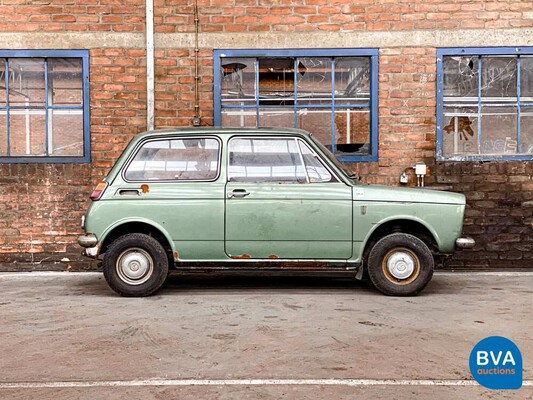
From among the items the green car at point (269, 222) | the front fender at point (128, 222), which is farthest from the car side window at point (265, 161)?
the front fender at point (128, 222)

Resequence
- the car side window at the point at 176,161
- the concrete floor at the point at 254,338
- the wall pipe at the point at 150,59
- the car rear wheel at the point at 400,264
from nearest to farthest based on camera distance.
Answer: the concrete floor at the point at 254,338 → the car rear wheel at the point at 400,264 → the car side window at the point at 176,161 → the wall pipe at the point at 150,59

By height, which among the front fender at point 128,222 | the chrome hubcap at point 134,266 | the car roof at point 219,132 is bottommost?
the chrome hubcap at point 134,266

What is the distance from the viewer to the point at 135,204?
729cm

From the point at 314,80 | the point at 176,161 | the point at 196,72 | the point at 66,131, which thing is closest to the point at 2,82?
the point at 66,131

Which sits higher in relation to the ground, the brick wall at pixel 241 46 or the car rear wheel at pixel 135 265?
the brick wall at pixel 241 46

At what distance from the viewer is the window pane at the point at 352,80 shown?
9.64 m

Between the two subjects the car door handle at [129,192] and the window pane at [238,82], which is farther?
the window pane at [238,82]

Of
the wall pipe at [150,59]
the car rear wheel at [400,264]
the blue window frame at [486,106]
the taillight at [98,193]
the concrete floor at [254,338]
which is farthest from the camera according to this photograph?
the blue window frame at [486,106]

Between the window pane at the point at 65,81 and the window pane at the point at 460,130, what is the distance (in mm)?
5271

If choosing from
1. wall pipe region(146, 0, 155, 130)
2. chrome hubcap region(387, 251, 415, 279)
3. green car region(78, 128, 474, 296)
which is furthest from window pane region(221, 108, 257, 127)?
chrome hubcap region(387, 251, 415, 279)

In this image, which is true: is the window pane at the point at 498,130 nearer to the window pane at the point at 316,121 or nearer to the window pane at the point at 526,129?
the window pane at the point at 526,129

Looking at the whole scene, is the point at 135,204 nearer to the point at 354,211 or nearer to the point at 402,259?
the point at 354,211

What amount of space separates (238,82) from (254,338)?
199 inches

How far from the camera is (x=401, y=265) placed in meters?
7.24
